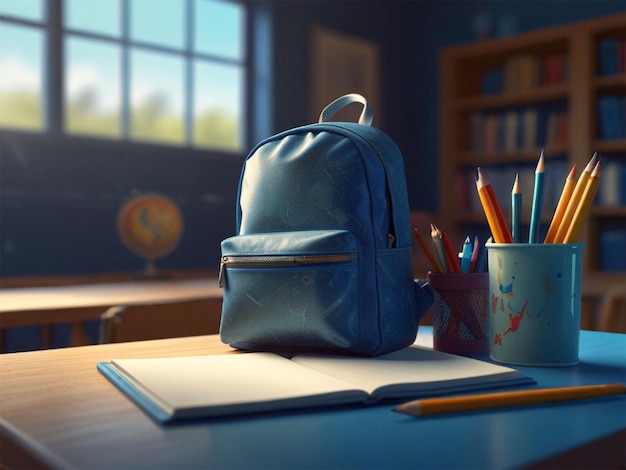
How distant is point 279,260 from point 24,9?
278 cm

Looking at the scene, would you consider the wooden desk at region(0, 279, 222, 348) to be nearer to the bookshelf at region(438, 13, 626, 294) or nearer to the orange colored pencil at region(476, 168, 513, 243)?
the orange colored pencil at region(476, 168, 513, 243)

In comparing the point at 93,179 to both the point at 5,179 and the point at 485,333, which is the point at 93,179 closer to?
the point at 5,179

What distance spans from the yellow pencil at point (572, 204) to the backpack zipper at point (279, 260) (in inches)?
8.5

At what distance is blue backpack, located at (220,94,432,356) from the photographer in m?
0.76

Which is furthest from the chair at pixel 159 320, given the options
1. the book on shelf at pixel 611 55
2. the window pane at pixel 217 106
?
the book on shelf at pixel 611 55

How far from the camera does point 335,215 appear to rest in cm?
79

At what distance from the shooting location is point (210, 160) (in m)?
3.64

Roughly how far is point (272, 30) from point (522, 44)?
1.40 m

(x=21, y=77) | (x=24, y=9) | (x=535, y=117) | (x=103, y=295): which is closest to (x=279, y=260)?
(x=103, y=295)

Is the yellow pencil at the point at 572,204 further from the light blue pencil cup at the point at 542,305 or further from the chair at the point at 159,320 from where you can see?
the chair at the point at 159,320

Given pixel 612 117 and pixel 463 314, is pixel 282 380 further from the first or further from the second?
pixel 612 117

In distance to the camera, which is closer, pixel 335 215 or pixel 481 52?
pixel 335 215

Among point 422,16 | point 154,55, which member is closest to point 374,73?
point 422,16

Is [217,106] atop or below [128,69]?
below
